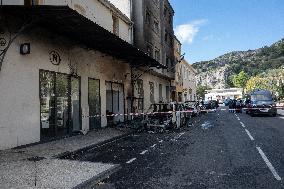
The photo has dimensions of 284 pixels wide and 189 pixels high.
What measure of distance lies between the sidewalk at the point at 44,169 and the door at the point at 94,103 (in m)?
6.65

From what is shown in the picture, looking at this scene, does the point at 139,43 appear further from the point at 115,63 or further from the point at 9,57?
the point at 9,57

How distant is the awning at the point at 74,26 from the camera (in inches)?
413

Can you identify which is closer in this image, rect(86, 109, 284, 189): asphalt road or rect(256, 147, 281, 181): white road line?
rect(86, 109, 284, 189): asphalt road

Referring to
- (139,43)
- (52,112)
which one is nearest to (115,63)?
(139,43)

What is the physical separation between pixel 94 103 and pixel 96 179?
11.5 meters

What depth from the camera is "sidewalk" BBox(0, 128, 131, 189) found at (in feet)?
22.5

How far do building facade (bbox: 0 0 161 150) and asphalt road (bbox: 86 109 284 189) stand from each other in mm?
2876

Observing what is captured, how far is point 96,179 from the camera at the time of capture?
24.3 ft

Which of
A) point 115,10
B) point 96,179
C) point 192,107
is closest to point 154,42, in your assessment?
point 192,107

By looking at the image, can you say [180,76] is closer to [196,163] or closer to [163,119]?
[163,119]

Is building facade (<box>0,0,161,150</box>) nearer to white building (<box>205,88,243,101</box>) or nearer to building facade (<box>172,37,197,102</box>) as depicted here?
building facade (<box>172,37,197,102</box>)

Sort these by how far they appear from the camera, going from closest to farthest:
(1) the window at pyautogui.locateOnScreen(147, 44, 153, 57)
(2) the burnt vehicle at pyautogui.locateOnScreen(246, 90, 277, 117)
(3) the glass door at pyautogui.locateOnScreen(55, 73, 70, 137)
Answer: (3) the glass door at pyautogui.locateOnScreen(55, 73, 70, 137) → (1) the window at pyautogui.locateOnScreen(147, 44, 153, 57) → (2) the burnt vehicle at pyautogui.locateOnScreen(246, 90, 277, 117)

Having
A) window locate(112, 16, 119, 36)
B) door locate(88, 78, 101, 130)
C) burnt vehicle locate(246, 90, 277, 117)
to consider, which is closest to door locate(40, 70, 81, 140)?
door locate(88, 78, 101, 130)

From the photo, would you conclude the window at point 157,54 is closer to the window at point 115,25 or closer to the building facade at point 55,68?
the window at point 115,25
